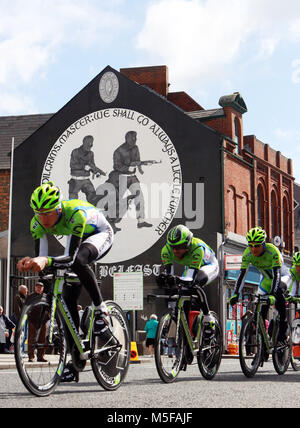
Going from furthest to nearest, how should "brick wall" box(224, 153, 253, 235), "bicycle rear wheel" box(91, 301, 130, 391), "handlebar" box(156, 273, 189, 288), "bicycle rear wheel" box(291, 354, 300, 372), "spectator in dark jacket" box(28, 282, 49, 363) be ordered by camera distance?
"brick wall" box(224, 153, 253, 235) → "bicycle rear wheel" box(291, 354, 300, 372) → "handlebar" box(156, 273, 189, 288) → "bicycle rear wheel" box(91, 301, 130, 391) → "spectator in dark jacket" box(28, 282, 49, 363)

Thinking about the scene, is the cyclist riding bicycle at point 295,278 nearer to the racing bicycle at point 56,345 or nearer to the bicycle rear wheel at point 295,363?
the bicycle rear wheel at point 295,363

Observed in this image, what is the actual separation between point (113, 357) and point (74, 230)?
154 cm

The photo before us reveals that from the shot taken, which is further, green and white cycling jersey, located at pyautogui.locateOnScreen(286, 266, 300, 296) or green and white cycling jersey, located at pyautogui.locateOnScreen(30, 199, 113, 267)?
green and white cycling jersey, located at pyautogui.locateOnScreen(286, 266, 300, 296)

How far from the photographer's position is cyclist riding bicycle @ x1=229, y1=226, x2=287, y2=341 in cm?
1052

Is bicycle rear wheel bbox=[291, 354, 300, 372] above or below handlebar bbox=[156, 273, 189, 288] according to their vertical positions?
below

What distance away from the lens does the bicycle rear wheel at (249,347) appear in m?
9.88

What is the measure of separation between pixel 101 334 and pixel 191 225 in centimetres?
2528

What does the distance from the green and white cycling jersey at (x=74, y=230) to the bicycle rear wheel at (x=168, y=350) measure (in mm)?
1606

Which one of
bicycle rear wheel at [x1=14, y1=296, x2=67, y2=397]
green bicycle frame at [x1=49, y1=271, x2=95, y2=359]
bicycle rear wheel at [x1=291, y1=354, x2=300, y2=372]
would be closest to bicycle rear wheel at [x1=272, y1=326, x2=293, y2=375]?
bicycle rear wheel at [x1=291, y1=354, x2=300, y2=372]

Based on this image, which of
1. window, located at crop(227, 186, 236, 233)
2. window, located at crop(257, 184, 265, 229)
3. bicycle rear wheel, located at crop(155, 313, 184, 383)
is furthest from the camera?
window, located at crop(257, 184, 265, 229)

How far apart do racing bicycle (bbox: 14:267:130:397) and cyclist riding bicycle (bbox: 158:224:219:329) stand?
72.0 inches

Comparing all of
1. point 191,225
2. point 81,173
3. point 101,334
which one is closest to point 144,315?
point 191,225

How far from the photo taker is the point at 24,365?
646cm

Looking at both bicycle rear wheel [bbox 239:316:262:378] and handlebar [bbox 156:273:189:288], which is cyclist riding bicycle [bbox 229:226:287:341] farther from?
handlebar [bbox 156:273:189:288]
